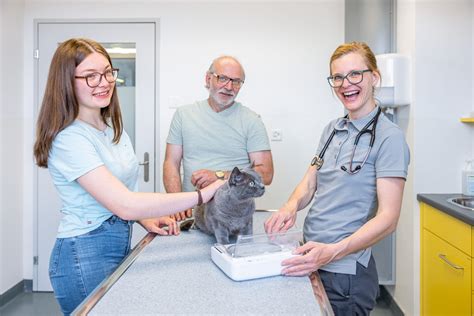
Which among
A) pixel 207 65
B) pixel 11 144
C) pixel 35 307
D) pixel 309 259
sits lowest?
pixel 35 307

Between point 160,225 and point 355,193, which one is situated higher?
point 355,193

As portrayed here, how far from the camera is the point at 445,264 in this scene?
2.14 m

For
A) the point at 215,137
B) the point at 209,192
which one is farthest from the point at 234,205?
the point at 215,137

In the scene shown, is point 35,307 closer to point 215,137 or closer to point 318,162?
point 215,137

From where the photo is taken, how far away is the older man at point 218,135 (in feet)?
6.76

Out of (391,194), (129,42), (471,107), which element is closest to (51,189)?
(129,42)

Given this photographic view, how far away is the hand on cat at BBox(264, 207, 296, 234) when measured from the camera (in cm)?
139

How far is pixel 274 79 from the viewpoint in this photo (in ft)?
10.5

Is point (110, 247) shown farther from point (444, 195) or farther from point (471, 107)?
point (471, 107)

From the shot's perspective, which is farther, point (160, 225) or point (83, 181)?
point (160, 225)

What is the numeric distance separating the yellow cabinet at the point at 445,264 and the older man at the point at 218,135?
0.95 metres

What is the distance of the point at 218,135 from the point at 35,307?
2.05 meters

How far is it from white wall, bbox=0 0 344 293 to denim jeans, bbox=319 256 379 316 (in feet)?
6.37

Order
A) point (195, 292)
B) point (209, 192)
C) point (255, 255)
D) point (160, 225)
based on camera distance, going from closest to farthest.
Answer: point (195, 292)
point (255, 255)
point (209, 192)
point (160, 225)
